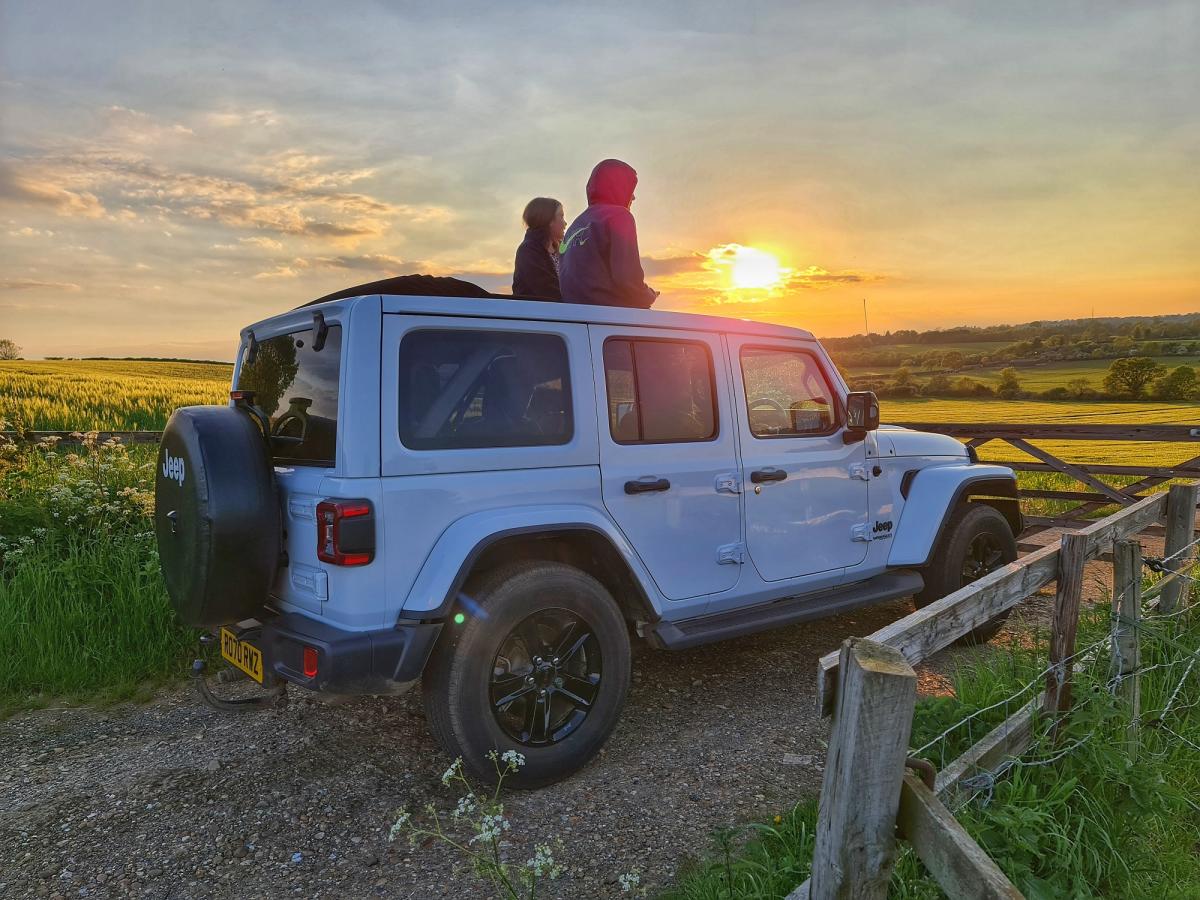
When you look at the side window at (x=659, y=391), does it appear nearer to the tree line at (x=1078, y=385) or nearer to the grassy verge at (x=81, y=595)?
the grassy verge at (x=81, y=595)

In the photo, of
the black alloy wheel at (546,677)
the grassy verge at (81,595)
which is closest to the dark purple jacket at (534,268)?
the black alloy wheel at (546,677)

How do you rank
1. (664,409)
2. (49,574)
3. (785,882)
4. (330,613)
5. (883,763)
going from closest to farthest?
(883,763)
(785,882)
(330,613)
(664,409)
(49,574)

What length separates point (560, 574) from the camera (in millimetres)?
3238

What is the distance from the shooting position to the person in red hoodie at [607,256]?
454cm

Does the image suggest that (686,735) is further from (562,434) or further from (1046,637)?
(1046,637)

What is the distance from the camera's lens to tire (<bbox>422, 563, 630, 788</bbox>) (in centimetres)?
304

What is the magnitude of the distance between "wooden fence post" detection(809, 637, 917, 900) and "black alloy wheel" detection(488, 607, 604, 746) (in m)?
1.76

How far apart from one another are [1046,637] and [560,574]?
3.09 m

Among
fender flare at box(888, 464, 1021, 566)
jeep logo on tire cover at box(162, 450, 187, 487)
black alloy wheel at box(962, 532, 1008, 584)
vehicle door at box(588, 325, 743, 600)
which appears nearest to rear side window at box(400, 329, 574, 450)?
vehicle door at box(588, 325, 743, 600)

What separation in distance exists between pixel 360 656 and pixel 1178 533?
431 centimetres

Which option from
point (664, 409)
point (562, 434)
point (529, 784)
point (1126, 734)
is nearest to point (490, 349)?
point (562, 434)

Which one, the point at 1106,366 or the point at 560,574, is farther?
the point at 1106,366

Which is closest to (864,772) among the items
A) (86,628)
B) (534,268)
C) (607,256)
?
(607,256)

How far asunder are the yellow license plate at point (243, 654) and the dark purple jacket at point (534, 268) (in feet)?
9.14
